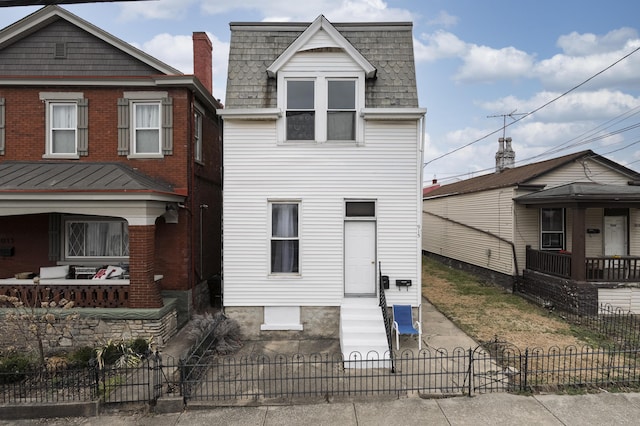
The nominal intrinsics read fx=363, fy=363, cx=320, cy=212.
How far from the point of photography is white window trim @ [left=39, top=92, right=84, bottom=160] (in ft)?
34.5

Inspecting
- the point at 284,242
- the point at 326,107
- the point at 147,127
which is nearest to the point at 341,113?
the point at 326,107

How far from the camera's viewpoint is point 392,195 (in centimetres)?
952

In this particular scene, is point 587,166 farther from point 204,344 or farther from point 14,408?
point 14,408

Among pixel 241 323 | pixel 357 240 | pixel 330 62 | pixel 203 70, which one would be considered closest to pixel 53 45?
pixel 203 70

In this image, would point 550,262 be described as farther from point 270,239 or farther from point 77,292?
Result: point 77,292

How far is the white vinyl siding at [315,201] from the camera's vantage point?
945 cm

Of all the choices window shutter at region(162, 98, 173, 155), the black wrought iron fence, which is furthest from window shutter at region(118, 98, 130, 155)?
the black wrought iron fence

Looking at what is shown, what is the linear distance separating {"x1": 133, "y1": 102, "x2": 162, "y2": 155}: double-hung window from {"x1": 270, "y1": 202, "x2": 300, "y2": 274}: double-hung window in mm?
4219

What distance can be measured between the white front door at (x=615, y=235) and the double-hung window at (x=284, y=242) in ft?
41.7

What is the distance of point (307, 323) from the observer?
9461 mm

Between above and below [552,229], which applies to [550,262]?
below

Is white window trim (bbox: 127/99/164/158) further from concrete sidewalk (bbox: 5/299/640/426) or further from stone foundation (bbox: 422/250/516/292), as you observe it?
stone foundation (bbox: 422/250/516/292)

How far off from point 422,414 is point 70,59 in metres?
13.2

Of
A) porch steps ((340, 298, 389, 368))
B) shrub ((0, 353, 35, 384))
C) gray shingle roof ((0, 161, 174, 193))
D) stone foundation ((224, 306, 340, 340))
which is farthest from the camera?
stone foundation ((224, 306, 340, 340))
